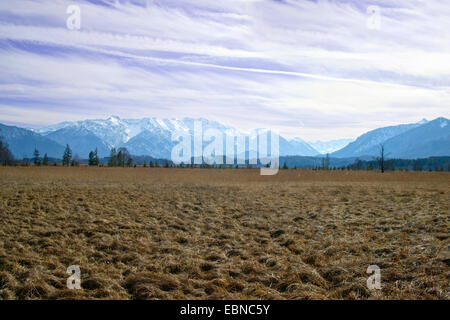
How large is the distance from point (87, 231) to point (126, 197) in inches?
368

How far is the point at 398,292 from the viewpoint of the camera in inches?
274

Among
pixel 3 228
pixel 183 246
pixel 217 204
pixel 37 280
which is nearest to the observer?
pixel 37 280

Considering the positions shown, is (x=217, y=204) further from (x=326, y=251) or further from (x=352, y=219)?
(x=326, y=251)

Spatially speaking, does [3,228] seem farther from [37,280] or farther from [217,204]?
[217,204]

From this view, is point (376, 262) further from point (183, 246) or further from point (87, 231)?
point (87, 231)

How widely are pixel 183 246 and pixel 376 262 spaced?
6.30 meters

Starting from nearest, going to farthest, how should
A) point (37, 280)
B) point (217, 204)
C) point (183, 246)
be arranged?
point (37, 280)
point (183, 246)
point (217, 204)

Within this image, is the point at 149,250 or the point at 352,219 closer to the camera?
the point at 149,250
